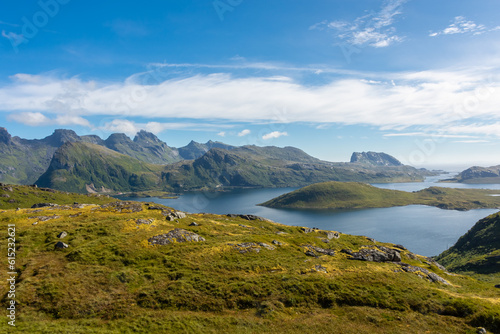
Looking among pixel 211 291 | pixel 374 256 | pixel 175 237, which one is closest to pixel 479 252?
pixel 374 256

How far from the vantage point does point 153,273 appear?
44.6 metres

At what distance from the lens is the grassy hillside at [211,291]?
111 feet

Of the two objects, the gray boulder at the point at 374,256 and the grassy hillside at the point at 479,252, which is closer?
the gray boulder at the point at 374,256

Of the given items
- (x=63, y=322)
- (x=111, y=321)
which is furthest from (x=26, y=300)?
(x=111, y=321)

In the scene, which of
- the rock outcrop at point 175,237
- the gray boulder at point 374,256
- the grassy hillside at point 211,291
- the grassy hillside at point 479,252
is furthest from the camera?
the grassy hillside at point 479,252

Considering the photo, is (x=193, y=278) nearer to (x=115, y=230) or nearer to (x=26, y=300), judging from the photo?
(x=26, y=300)

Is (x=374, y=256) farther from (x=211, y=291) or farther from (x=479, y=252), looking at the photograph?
(x=479, y=252)

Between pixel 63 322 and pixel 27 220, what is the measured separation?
46753mm

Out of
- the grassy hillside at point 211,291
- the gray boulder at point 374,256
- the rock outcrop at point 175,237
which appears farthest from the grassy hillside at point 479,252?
the rock outcrop at point 175,237

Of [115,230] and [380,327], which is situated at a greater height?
[115,230]

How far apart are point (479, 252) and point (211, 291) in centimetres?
18312

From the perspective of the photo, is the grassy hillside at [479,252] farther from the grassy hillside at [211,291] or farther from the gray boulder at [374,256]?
the grassy hillside at [211,291]

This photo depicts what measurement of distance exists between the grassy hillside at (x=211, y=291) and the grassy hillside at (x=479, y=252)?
8753cm

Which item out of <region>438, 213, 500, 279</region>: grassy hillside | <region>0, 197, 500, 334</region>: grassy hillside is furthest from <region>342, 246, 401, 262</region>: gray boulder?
<region>438, 213, 500, 279</region>: grassy hillside
